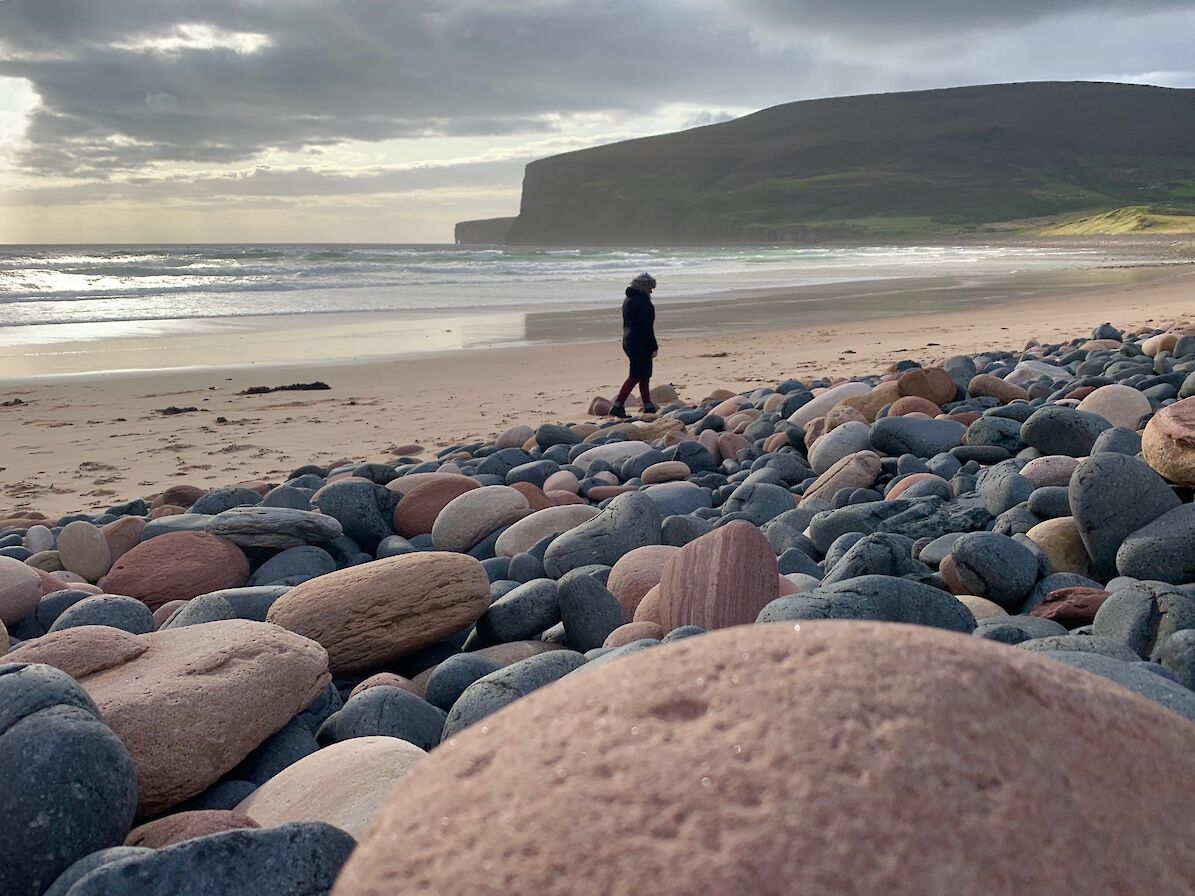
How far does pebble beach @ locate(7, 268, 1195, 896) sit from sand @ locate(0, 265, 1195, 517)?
100 mm

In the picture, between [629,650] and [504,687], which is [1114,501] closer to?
[629,650]

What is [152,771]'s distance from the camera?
7.22ft

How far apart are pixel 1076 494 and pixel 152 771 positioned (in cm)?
281

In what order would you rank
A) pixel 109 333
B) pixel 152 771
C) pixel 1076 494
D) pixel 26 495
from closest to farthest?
pixel 152 771, pixel 1076 494, pixel 26 495, pixel 109 333

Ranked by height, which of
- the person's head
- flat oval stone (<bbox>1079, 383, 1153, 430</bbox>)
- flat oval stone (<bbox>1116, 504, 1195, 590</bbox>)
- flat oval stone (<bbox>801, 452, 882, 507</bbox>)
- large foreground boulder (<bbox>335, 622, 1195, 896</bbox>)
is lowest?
flat oval stone (<bbox>801, 452, 882, 507</bbox>)

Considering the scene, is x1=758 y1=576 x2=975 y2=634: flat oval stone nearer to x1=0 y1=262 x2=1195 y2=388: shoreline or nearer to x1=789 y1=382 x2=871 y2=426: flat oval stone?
x1=789 y1=382 x2=871 y2=426: flat oval stone

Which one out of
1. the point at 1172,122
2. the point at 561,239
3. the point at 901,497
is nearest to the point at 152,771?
the point at 901,497

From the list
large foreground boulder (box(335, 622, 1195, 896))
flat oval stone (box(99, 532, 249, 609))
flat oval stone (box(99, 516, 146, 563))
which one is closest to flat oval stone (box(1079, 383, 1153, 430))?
flat oval stone (box(99, 532, 249, 609))

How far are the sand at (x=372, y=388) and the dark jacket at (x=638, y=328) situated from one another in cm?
77

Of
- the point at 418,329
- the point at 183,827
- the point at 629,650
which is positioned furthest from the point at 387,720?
the point at 418,329

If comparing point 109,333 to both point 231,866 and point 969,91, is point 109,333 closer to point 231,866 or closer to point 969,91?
point 231,866

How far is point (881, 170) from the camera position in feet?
394

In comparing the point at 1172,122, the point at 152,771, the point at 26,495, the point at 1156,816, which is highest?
the point at 1172,122

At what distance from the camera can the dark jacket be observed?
31.0 feet
